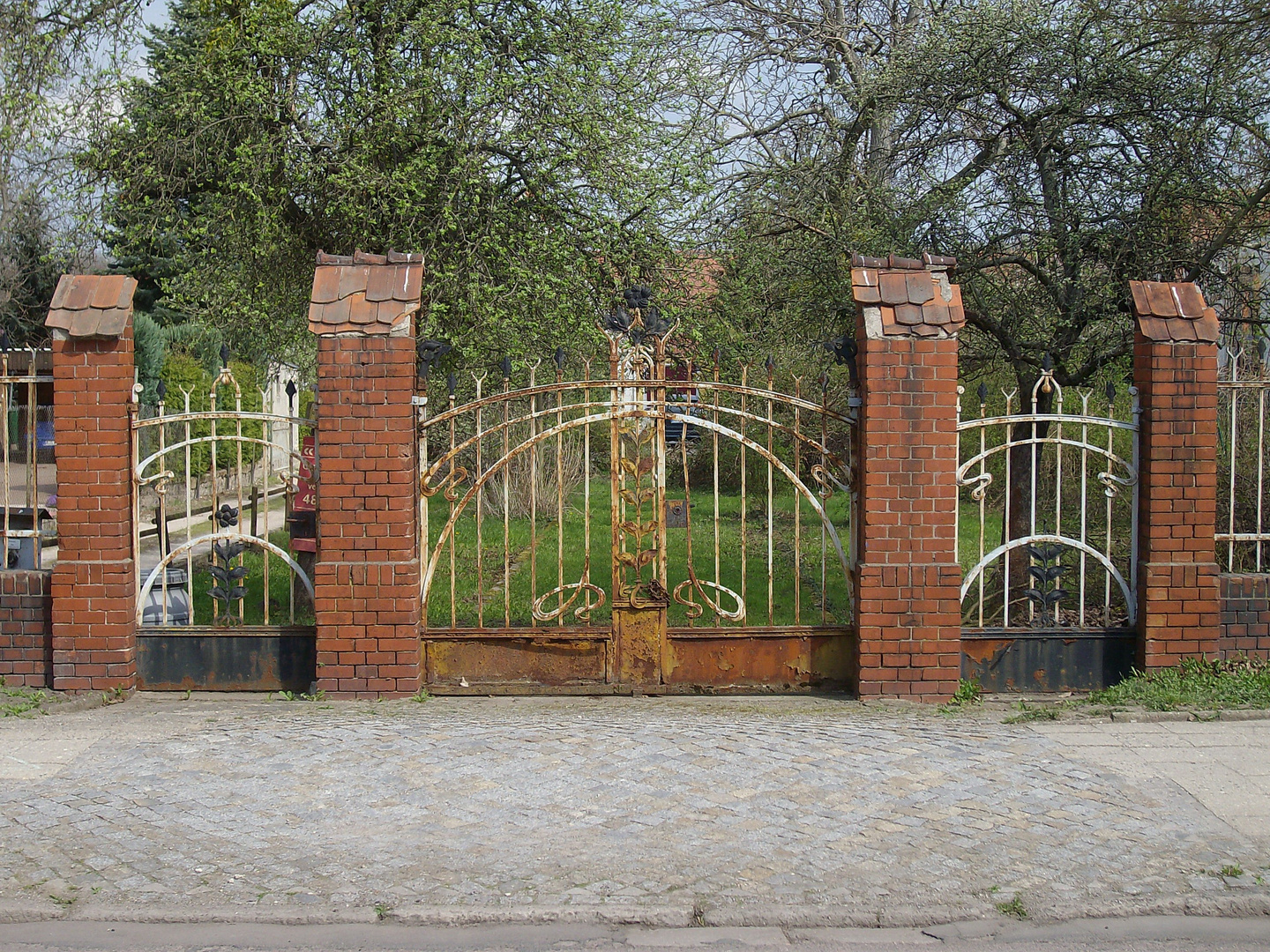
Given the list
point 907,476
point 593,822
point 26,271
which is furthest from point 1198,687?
point 26,271

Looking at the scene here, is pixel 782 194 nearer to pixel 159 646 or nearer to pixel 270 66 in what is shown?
pixel 270 66

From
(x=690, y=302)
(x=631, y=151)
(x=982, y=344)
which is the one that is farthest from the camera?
(x=690, y=302)

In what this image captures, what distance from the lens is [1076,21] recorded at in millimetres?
9188

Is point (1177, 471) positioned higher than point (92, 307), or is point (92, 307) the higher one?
point (92, 307)

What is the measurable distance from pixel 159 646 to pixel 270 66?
255 inches

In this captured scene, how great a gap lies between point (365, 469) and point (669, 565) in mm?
6279

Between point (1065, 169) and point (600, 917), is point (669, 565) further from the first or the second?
point (600, 917)

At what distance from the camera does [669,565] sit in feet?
41.3

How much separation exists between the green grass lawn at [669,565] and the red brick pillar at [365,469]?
1.20 m

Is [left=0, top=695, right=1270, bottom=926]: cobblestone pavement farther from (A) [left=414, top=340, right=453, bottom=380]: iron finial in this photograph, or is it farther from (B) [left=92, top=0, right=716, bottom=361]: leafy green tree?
(B) [left=92, top=0, right=716, bottom=361]: leafy green tree

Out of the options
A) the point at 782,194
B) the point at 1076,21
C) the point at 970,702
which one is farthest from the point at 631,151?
the point at 970,702

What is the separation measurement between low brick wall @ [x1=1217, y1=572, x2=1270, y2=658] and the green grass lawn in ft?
8.02

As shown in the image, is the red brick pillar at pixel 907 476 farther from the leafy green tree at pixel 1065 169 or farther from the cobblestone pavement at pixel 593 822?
the leafy green tree at pixel 1065 169

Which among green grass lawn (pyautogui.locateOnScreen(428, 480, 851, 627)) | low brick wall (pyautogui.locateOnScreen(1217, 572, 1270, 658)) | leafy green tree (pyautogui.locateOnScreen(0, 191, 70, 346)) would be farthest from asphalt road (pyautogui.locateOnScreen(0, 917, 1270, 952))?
leafy green tree (pyautogui.locateOnScreen(0, 191, 70, 346))
